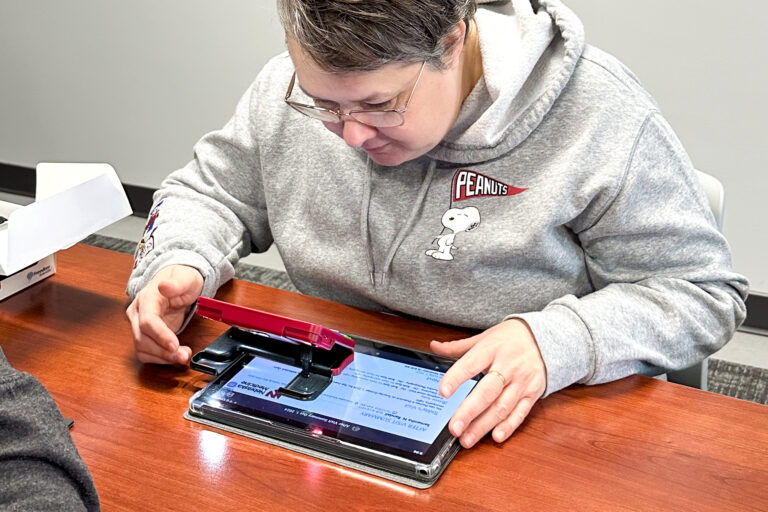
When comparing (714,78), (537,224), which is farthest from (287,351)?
(714,78)

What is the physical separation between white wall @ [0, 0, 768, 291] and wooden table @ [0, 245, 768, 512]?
5.50ft

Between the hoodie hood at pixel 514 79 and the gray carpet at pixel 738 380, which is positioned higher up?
the hoodie hood at pixel 514 79

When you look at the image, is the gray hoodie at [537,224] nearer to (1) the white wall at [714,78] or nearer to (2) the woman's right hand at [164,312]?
(2) the woman's right hand at [164,312]

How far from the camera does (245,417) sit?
37.0 inches

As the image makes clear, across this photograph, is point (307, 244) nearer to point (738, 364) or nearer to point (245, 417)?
point (245, 417)

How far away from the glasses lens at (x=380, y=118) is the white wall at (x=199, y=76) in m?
1.65

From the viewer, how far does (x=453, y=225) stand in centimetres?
119

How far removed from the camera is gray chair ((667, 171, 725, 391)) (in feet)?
3.95

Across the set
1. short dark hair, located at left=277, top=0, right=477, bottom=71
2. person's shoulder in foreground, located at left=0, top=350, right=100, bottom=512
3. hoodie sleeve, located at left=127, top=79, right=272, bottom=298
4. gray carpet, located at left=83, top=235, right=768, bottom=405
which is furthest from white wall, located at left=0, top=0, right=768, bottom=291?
person's shoulder in foreground, located at left=0, top=350, right=100, bottom=512

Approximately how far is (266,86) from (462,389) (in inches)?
25.7

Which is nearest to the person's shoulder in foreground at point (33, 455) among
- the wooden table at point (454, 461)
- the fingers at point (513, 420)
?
the wooden table at point (454, 461)

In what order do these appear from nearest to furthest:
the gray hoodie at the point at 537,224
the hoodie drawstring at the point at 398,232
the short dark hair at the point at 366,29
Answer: the short dark hair at the point at 366,29 → the gray hoodie at the point at 537,224 → the hoodie drawstring at the point at 398,232

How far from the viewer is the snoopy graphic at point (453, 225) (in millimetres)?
1177

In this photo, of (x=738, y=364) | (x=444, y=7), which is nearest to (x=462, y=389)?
(x=444, y=7)
